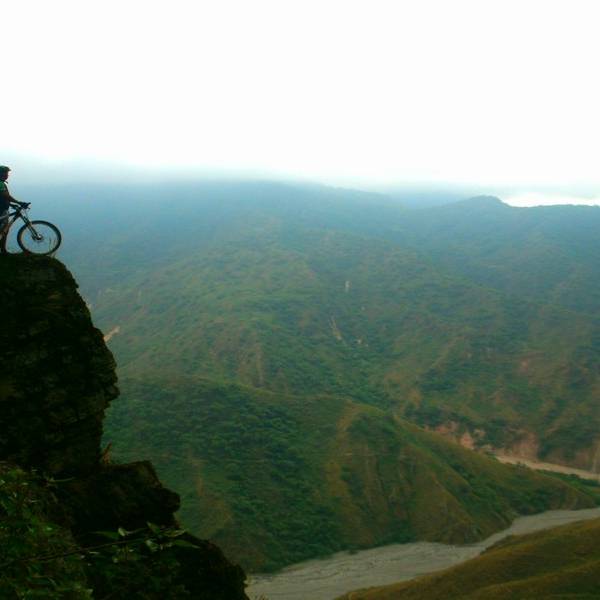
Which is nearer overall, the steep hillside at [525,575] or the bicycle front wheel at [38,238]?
the bicycle front wheel at [38,238]

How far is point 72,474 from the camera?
11367mm

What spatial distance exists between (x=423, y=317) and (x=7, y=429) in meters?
148

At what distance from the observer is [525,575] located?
154ft

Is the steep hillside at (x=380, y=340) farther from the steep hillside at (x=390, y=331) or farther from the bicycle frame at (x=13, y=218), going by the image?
the bicycle frame at (x=13, y=218)

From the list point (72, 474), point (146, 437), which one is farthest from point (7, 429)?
point (146, 437)

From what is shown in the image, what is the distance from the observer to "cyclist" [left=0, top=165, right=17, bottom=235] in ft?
40.3

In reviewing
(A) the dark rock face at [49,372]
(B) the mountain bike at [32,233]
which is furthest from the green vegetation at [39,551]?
(B) the mountain bike at [32,233]

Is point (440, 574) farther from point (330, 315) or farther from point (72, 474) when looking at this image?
point (330, 315)

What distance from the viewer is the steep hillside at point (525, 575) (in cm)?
4119

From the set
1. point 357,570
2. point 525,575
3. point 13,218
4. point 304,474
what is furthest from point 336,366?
point 13,218

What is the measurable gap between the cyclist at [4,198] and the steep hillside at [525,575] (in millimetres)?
41326

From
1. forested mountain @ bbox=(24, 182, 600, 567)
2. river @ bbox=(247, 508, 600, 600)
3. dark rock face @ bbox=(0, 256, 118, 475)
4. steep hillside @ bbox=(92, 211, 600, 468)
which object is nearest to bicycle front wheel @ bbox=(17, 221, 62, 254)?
dark rock face @ bbox=(0, 256, 118, 475)

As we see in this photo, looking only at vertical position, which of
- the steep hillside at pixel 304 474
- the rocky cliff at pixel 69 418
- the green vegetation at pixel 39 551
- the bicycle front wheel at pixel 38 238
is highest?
the bicycle front wheel at pixel 38 238

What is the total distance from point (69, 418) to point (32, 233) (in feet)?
16.2
